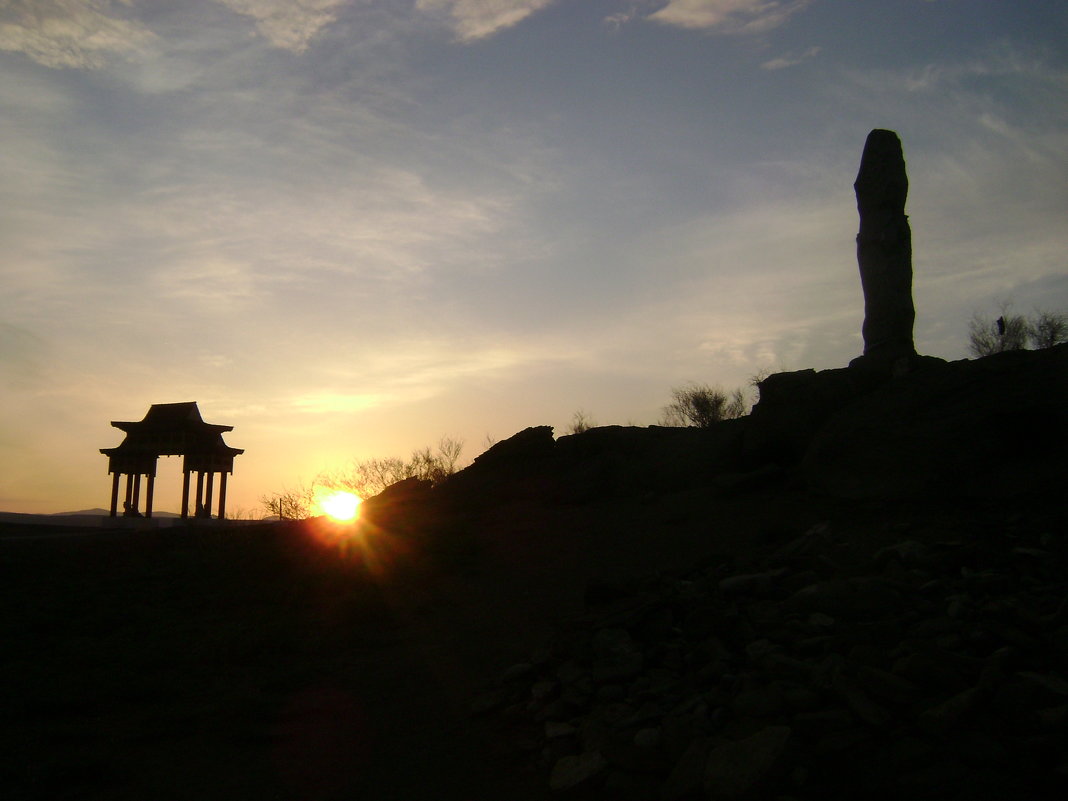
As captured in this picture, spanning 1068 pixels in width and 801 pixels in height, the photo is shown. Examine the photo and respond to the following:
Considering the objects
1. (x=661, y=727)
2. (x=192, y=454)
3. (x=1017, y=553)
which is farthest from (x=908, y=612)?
(x=192, y=454)

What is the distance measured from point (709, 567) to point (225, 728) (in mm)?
4453

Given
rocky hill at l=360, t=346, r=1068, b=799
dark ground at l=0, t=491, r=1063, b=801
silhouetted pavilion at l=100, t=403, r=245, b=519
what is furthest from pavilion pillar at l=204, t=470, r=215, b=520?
rocky hill at l=360, t=346, r=1068, b=799

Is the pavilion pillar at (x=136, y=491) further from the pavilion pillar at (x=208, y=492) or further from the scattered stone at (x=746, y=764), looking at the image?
the scattered stone at (x=746, y=764)

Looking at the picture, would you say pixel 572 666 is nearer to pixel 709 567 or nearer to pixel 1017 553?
pixel 709 567

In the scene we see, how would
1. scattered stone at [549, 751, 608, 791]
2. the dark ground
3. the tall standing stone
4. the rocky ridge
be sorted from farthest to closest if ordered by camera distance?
the tall standing stone, the dark ground, scattered stone at [549, 751, 608, 791], the rocky ridge

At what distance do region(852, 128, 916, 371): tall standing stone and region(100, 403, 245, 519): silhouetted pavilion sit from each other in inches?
669

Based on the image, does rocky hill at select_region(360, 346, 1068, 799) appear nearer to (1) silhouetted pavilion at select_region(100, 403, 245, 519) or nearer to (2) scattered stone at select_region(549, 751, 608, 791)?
(2) scattered stone at select_region(549, 751, 608, 791)

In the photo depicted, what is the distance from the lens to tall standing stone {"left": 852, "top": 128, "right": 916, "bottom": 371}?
12.7 meters

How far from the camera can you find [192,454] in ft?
75.2

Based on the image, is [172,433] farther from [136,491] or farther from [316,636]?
[316,636]

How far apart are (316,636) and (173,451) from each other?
16.0 m

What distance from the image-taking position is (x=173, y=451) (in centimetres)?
2308

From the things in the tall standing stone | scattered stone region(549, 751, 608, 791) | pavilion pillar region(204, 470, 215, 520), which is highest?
the tall standing stone

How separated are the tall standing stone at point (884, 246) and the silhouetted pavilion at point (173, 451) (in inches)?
669
